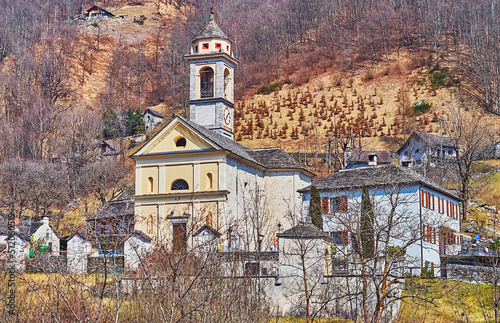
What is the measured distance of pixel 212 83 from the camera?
5041cm

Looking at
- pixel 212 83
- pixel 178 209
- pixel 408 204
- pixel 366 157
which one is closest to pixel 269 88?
pixel 366 157

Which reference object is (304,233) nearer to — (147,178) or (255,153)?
(147,178)

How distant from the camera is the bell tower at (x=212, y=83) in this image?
4978 centimetres

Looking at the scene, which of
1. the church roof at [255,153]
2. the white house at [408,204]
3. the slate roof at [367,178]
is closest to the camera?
the white house at [408,204]

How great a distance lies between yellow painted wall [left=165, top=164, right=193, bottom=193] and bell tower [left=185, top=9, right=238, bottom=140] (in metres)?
5.72

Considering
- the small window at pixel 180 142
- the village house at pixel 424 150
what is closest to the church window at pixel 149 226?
the small window at pixel 180 142

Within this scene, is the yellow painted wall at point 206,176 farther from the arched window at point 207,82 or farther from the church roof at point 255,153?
the arched window at point 207,82

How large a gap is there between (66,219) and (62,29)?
7414 centimetres

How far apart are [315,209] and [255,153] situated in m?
9.77

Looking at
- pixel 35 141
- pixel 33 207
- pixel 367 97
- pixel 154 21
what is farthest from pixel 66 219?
pixel 154 21

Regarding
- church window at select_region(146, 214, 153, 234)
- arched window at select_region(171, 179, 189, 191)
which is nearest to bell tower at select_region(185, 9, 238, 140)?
arched window at select_region(171, 179, 189, 191)

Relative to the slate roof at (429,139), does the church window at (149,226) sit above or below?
below

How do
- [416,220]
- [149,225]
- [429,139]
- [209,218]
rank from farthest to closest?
[429,139] < [149,225] < [209,218] < [416,220]

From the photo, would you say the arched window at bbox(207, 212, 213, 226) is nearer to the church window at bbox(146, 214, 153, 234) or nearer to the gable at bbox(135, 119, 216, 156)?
the church window at bbox(146, 214, 153, 234)
